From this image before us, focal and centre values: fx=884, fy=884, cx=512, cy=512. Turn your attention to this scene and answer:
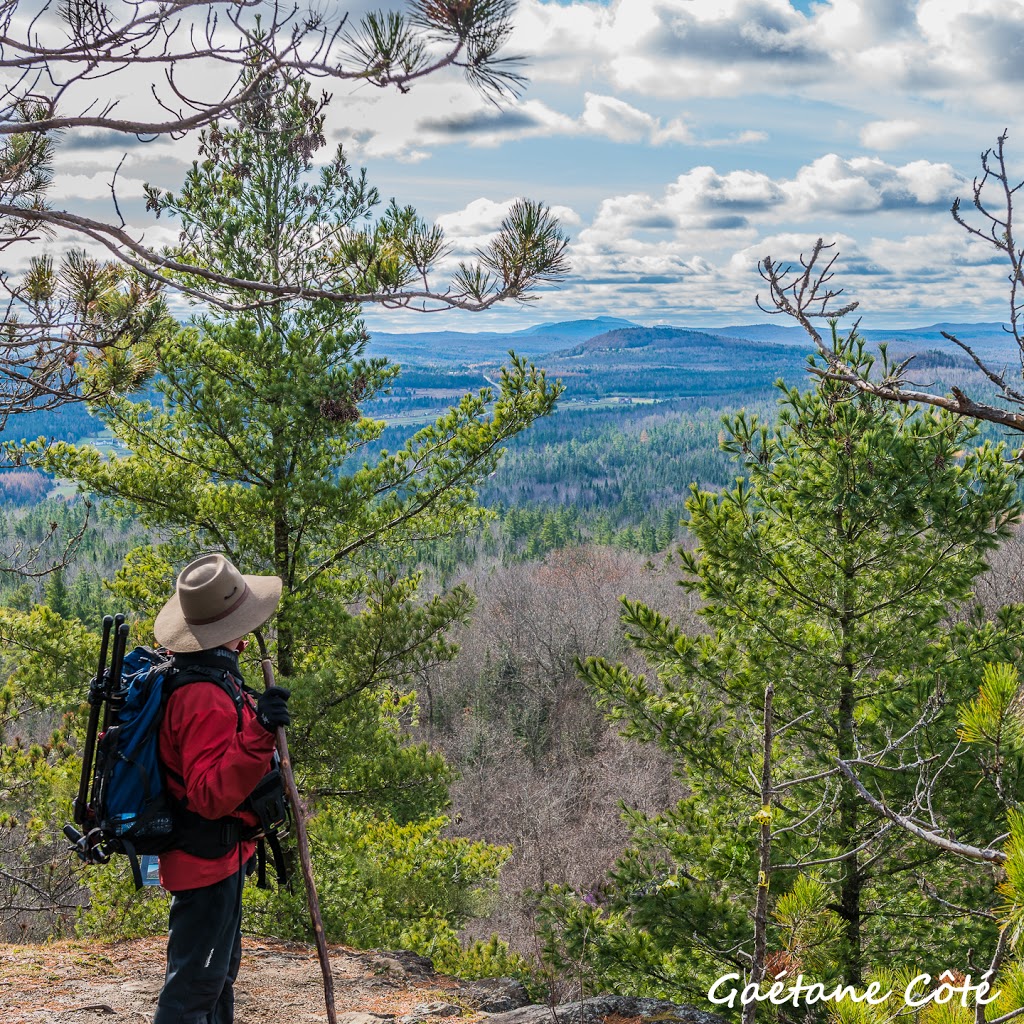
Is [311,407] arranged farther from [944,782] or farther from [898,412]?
[944,782]

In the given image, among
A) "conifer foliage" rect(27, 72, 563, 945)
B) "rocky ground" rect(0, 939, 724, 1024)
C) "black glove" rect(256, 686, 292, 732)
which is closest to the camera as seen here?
"black glove" rect(256, 686, 292, 732)

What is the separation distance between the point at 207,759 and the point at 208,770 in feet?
0.13

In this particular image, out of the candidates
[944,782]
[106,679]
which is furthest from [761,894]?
[944,782]

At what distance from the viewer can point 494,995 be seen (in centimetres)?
609

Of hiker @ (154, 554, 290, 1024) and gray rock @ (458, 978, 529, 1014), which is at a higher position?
hiker @ (154, 554, 290, 1024)

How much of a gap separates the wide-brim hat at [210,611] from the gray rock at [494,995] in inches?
146

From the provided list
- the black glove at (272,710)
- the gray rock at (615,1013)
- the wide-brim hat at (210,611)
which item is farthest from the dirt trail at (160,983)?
the black glove at (272,710)

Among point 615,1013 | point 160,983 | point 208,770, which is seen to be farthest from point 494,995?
point 208,770

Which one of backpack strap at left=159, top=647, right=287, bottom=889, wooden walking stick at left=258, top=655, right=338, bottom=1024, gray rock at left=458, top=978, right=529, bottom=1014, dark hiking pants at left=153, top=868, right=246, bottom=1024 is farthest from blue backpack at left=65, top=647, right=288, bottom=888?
gray rock at left=458, top=978, right=529, bottom=1014

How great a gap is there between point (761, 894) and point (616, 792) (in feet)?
91.3

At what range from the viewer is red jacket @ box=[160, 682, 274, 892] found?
305 centimetres

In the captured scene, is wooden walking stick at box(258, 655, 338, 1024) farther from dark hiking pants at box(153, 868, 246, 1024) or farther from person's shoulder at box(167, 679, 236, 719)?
dark hiking pants at box(153, 868, 246, 1024)

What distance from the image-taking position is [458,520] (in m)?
8.97

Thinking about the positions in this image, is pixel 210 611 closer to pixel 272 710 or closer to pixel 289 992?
pixel 272 710
